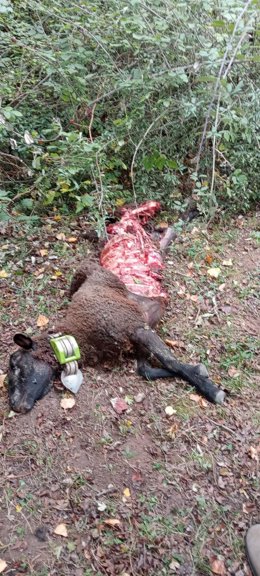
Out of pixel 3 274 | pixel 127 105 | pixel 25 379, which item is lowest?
pixel 3 274

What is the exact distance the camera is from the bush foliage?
4.08 metres

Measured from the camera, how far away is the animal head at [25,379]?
2.67 m

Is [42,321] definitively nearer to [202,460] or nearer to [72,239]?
[72,239]

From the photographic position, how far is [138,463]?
2547mm

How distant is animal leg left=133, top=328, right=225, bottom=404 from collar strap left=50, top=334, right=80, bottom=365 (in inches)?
16.0

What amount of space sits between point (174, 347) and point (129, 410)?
607mm

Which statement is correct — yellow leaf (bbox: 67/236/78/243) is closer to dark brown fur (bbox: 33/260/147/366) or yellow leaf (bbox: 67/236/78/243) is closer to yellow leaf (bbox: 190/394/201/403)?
dark brown fur (bbox: 33/260/147/366)

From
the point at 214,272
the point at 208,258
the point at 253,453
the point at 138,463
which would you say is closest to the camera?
the point at 138,463

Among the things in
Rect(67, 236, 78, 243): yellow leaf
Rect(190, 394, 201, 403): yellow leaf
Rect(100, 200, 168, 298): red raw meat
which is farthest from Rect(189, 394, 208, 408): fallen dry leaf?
Rect(67, 236, 78, 243): yellow leaf

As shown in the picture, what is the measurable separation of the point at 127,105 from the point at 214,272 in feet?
5.74

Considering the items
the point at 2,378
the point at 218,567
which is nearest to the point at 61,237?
the point at 2,378

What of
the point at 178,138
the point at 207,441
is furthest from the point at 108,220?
the point at 207,441

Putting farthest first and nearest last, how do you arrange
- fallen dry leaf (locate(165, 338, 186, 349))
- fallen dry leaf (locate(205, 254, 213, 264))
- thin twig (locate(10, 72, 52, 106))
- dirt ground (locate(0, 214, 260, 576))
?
thin twig (locate(10, 72, 52, 106)) → fallen dry leaf (locate(205, 254, 213, 264)) → fallen dry leaf (locate(165, 338, 186, 349)) → dirt ground (locate(0, 214, 260, 576))

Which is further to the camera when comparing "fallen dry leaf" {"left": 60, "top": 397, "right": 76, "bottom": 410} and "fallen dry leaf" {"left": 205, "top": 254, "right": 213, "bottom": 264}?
"fallen dry leaf" {"left": 205, "top": 254, "right": 213, "bottom": 264}
